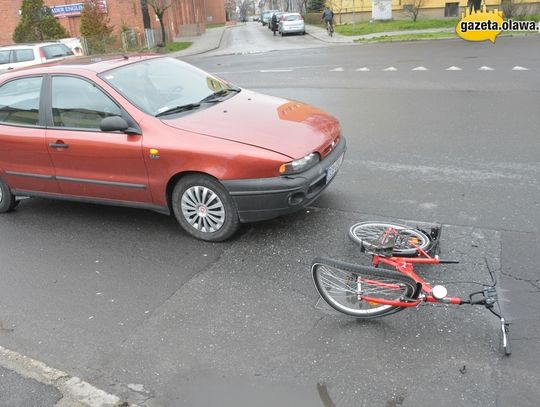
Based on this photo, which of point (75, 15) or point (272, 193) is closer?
point (272, 193)

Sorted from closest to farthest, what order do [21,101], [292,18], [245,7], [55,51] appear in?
[21,101] → [55,51] → [292,18] → [245,7]

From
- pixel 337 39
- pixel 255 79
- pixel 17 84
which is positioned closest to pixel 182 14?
pixel 337 39

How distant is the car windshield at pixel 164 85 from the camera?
4.87m

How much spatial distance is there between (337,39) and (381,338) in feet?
92.0

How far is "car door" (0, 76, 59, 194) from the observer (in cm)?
521

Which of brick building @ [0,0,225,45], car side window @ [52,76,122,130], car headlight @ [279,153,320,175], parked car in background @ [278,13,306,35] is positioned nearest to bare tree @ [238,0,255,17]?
parked car in background @ [278,13,306,35]

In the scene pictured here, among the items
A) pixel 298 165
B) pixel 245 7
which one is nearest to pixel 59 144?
pixel 298 165

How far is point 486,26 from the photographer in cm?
2831

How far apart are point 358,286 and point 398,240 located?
63 centimetres

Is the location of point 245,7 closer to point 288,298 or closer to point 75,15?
point 75,15

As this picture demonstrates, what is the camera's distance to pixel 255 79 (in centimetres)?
1545

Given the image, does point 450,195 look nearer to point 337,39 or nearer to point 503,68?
point 503,68

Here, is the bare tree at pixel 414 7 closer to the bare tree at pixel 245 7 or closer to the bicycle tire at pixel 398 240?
the bicycle tire at pixel 398 240

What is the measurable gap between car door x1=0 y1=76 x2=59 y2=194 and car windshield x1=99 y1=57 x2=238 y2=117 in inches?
36.1
